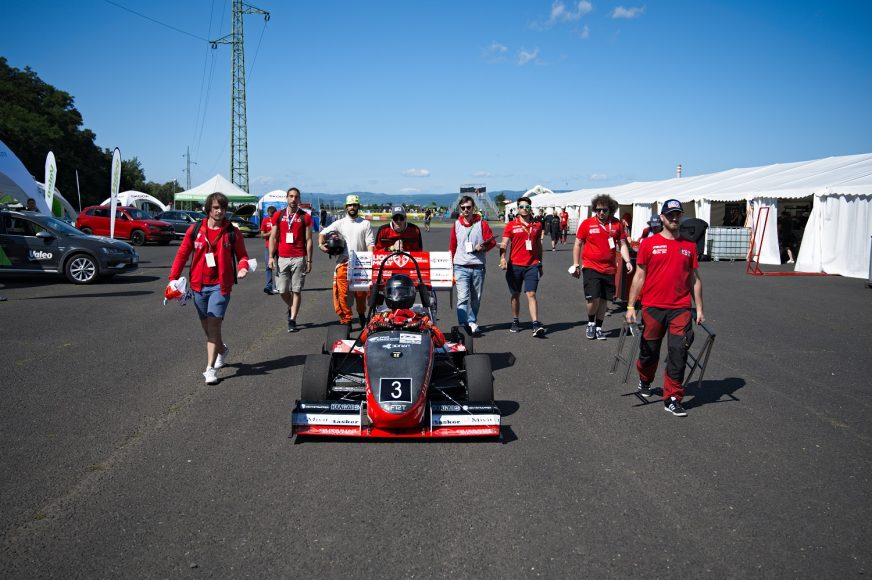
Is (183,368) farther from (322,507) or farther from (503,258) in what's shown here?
(503,258)

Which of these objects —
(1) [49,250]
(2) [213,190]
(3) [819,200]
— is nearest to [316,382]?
(1) [49,250]

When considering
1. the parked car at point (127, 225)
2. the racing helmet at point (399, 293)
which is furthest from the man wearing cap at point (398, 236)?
the parked car at point (127, 225)

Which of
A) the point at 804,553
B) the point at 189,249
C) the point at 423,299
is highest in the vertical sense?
the point at 189,249

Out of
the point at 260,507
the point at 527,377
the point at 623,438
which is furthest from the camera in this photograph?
the point at 527,377

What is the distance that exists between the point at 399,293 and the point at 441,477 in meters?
2.14

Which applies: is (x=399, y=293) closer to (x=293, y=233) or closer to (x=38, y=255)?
(x=293, y=233)

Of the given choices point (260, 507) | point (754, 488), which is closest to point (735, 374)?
point (754, 488)

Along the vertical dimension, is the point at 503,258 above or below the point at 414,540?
above

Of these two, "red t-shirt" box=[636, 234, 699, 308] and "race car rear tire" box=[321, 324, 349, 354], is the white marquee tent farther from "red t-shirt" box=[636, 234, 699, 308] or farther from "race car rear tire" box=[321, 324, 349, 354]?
"race car rear tire" box=[321, 324, 349, 354]

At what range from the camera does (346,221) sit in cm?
922

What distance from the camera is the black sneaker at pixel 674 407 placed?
18.8 feet

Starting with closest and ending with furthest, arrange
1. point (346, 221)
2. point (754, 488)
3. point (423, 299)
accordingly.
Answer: point (754, 488)
point (423, 299)
point (346, 221)

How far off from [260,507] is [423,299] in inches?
117

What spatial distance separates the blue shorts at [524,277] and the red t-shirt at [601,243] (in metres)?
0.75
